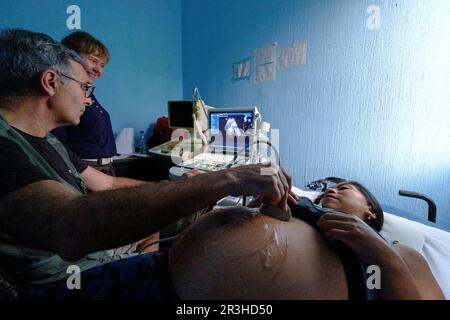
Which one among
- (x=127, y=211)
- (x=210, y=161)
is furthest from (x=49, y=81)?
(x=210, y=161)

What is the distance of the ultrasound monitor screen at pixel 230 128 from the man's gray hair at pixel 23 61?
3.57ft

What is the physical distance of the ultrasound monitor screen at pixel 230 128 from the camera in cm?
173

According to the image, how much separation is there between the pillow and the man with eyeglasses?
0.76 metres

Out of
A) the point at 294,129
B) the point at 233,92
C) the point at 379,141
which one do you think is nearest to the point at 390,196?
the point at 379,141

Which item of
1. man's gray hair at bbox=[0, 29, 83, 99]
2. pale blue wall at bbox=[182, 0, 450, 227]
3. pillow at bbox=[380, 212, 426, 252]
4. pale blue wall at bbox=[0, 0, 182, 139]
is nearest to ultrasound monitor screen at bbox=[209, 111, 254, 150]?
pale blue wall at bbox=[182, 0, 450, 227]

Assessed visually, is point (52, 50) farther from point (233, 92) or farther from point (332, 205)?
point (233, 92)

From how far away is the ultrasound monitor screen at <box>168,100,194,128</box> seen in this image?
7.04ft

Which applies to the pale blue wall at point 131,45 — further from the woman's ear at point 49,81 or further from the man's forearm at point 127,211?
the man's forearm at point 127,211

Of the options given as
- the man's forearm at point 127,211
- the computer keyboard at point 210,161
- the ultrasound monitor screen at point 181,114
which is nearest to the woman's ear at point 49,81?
the man's forearm at point 127,211

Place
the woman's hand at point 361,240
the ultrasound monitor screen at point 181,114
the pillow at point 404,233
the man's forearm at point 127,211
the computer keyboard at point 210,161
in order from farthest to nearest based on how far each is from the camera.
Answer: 1. the ultrasound monitor screen at point 181,114
2. the computer keyboard at point 210,161
3. the pillow at point 404,233
4. the woman's hand at point 361,240
5. the man's forearm at point 127,211

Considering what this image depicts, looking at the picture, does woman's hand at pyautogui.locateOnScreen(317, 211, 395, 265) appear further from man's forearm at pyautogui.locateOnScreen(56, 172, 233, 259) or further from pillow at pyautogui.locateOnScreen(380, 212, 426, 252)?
pillow at pyautogui.locateOnScreen(380, 212, 426, 252)

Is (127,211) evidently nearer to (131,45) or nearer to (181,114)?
(181,114)

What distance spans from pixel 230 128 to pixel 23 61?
1.22m

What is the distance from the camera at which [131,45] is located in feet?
9.68
